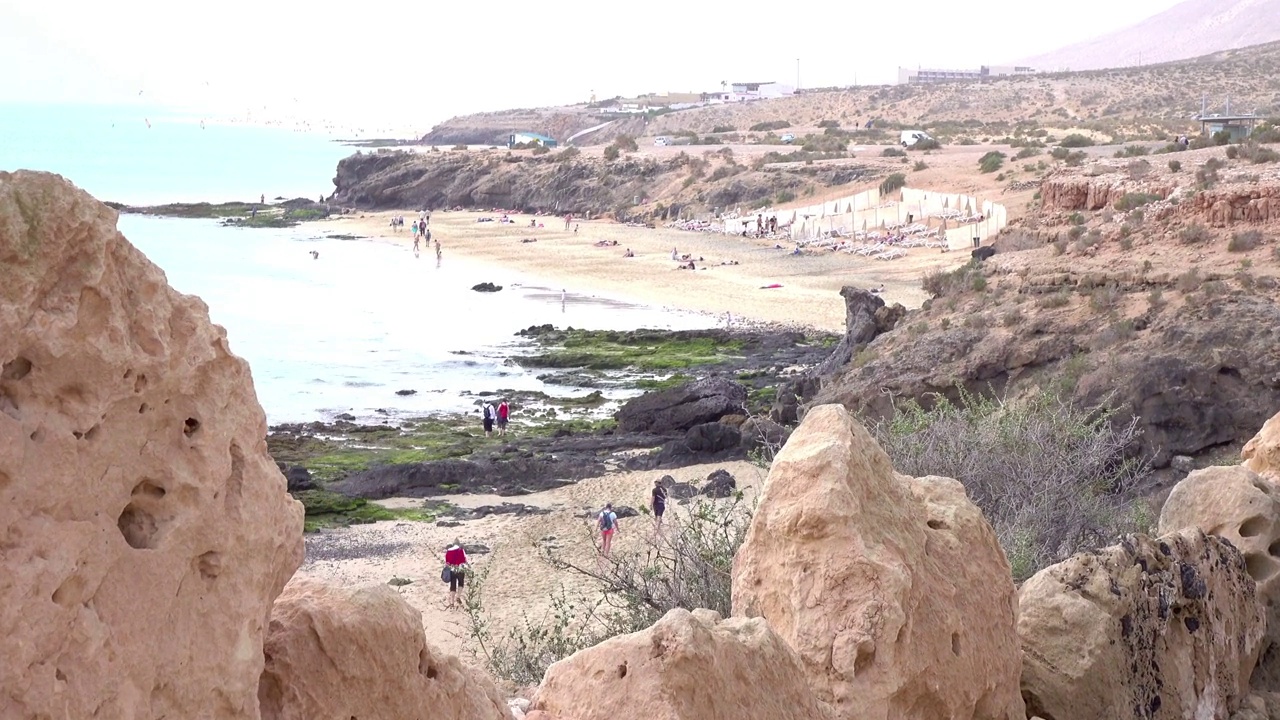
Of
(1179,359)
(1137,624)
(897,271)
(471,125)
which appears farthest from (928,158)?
(471,125)

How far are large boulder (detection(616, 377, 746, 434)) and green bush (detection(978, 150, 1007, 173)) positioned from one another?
32933 mm

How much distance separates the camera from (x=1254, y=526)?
26.2 feet

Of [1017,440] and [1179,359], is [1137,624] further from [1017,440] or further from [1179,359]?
[1179,359]

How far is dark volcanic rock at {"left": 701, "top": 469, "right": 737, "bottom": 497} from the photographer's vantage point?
68.4ft

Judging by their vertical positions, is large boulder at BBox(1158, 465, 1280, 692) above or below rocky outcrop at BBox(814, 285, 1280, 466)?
above

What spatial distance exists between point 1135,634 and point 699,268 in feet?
150

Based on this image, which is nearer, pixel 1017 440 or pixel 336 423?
pixel 1017 440

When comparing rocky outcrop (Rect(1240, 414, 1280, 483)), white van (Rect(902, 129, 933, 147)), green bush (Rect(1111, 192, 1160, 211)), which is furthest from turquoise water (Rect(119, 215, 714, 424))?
white van (Rect(902, 129, 933, 147))

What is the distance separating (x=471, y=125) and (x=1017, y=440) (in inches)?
6922

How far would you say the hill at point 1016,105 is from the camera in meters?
84.6

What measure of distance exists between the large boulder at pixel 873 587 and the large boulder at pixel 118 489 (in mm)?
2474

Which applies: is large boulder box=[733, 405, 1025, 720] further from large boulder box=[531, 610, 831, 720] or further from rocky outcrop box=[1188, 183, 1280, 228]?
rocky outcrop box=[1188, 183, 1280, 228]

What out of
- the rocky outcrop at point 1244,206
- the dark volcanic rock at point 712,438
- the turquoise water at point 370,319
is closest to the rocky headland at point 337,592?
the dark volcanic rock at point 712,438

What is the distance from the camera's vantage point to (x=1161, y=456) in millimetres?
17516
